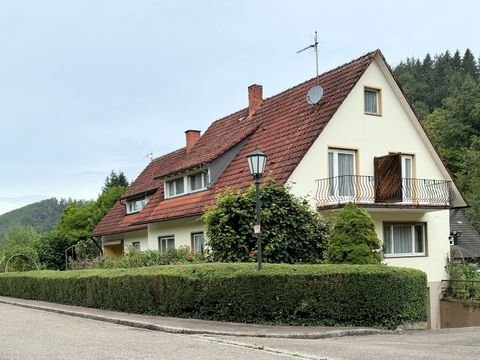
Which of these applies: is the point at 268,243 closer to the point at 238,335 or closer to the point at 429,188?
the point at 238,335

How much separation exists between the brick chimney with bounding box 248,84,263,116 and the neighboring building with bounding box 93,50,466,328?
2.89ft

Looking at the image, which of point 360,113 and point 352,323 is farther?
point 360,113

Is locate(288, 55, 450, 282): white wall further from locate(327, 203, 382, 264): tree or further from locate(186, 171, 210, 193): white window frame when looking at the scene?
locate(186, 171, 210, 193): white window frame

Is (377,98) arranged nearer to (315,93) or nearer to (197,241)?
(315,93)

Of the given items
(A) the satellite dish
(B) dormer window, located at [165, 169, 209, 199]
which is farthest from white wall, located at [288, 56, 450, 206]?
(B) dormer window, located at [165, 169, 209, 199]

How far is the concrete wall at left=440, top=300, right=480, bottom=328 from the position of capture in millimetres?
21328

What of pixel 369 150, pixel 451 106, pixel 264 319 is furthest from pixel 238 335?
pixel 451 106

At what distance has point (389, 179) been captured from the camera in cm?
2147

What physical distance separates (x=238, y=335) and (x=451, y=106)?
6895 cm

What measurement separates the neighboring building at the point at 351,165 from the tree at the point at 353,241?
2.29 metres

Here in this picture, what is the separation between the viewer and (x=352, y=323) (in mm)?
14414

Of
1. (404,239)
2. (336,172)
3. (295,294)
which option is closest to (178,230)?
(336,172)

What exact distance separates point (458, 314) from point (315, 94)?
31.2 ft

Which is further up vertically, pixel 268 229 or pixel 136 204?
pixel 136 204
